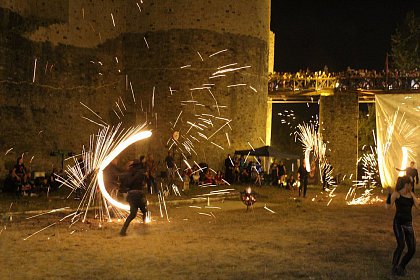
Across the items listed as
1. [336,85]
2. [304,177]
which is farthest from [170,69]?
[336,85]

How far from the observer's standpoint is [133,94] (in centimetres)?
2258

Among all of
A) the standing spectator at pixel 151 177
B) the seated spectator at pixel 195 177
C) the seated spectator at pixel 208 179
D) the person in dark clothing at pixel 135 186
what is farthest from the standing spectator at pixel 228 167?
the person in dark clothing at pixel 135 186

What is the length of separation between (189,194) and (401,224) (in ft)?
34.1

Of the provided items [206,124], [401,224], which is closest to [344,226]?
[401,224]

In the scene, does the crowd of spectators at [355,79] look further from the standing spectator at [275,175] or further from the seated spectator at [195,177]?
the seated spectator at [195,177]

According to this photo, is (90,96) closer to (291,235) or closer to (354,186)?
(354,186)

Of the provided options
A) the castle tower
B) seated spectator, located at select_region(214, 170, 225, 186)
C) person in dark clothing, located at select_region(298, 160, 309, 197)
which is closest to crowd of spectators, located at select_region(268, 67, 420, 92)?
the castle tower

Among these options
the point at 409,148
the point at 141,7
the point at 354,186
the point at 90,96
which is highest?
the point at 141,7

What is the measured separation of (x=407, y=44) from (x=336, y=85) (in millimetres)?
14726

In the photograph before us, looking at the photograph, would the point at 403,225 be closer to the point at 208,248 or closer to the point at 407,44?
the point at 208,248

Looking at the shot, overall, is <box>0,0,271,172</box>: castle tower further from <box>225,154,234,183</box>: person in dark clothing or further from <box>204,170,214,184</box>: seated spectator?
<box>204,170,214,184</box>: seated spectator

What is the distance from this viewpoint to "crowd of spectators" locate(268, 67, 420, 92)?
2441 cm

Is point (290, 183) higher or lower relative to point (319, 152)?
lower

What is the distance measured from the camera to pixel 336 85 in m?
25.6
